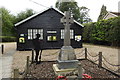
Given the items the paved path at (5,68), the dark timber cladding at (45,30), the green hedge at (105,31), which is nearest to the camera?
the paved path at (5,68)

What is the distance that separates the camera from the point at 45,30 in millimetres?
15000

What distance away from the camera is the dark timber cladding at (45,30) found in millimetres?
14520

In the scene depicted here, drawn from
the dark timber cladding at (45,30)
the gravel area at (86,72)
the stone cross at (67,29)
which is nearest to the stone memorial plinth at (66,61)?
the stone cross at (67,29)

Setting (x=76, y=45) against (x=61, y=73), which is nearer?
(x=61, y=73)

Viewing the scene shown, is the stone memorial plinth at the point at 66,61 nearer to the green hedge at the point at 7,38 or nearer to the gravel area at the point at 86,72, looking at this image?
the gravel area at the point at 86,72

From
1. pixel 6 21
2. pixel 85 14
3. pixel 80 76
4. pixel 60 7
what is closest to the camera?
pixel 80 76

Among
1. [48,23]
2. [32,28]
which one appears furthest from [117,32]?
[32,28]

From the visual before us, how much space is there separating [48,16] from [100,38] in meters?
10.1

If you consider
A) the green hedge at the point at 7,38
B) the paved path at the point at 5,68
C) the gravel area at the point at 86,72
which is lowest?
the paved path at the point at 5,68

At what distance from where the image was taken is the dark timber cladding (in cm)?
1452

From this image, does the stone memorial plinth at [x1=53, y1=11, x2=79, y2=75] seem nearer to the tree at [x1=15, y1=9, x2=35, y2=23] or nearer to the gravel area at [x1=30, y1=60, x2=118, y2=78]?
the gravel area at [x1=30, y1=60, x2=118, y2=78]

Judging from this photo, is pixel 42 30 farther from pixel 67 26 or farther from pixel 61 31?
pixel 67 26

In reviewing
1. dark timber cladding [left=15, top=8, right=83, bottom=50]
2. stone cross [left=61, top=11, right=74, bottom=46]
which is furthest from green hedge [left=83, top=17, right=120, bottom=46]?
stone cross [left=61, top=11, right=74, bottom=46]

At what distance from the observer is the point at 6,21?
108ft
